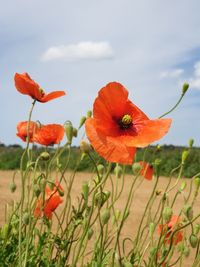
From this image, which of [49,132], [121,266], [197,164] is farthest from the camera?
[197,164]

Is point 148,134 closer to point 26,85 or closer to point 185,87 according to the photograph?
point 185,87

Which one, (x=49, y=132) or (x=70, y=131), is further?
(x=49, y=132)

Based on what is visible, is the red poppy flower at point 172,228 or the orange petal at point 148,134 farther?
the red poppy flower at point 172,228

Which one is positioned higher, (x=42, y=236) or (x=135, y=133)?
(x=135, y=133)

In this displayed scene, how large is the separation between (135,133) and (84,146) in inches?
7.3

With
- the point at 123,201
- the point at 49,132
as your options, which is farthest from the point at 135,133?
the point at 123,201

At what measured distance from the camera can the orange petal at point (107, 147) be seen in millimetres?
1459

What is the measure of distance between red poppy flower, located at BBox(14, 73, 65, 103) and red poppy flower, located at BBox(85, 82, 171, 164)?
0.31 metres

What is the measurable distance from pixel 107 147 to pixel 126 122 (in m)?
0.18

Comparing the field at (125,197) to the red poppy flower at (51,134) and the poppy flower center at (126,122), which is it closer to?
the red poppy flower at (51,134)

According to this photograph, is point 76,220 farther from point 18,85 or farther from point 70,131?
point 18,85

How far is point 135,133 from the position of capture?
5.32ft

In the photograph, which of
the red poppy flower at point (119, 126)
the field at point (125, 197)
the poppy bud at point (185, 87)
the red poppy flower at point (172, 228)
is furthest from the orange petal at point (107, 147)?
the field at point (125, 197)

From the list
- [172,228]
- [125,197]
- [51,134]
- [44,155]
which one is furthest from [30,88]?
[125,197]
